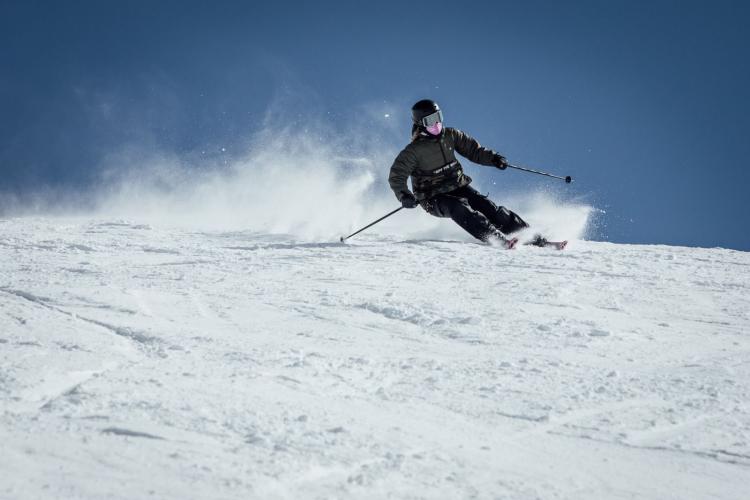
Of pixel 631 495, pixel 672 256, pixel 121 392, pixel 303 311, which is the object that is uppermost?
pixel 672 256

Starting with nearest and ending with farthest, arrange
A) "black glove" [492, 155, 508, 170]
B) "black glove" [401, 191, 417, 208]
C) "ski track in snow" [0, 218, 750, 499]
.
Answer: "ski track in snow" [0, 218, 750, 499]
"black glove" [401, 191, 417, 208]
"black glove" [492, 155, 508, 170]

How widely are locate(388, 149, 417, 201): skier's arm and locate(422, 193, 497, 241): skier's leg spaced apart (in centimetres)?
43

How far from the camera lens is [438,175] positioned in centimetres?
775

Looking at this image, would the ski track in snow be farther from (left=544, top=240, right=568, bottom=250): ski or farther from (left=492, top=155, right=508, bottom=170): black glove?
(left=492, top=155, right=508, bottom=170): black glove

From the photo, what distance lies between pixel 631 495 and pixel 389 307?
212 centimetres

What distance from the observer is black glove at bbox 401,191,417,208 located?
740 cm

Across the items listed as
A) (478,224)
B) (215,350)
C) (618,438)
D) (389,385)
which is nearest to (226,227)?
(478,224)

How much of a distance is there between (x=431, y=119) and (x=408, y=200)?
3.27 feet

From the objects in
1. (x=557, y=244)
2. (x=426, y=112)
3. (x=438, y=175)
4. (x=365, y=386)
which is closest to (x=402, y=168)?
(x=438, y=175)

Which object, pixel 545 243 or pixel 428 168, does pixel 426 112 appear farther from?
pixel 545 243

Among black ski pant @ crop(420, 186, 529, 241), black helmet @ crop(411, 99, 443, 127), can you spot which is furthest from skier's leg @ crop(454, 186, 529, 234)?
black helmet @ crop(411, 99, 443, 127)

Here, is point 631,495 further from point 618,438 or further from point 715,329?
point 715,329

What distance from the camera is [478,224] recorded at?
7246mm

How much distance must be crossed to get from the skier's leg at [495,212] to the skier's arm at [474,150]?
476 mm
